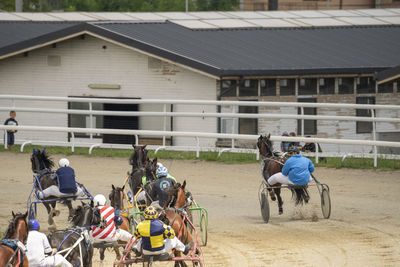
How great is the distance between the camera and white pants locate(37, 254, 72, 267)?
10297 millimetres

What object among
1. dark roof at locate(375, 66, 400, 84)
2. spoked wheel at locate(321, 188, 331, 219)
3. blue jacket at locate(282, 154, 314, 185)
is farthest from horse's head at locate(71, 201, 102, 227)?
dark roof at locate(375, 66, 400, 84)

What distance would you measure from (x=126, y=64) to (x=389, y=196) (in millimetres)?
11442

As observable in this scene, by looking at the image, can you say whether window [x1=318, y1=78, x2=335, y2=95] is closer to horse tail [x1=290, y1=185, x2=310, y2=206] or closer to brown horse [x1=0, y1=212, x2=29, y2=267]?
horse tail [x1=290, y1=185, x2=310, y2=206]

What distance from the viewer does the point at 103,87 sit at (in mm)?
26734

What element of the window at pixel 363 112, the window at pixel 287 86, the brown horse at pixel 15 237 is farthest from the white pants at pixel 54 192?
the window at pixel 287 86

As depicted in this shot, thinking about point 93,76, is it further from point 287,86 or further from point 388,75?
point 388,75

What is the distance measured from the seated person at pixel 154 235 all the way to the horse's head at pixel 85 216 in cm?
96

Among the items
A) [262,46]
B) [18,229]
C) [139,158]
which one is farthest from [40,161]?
[262,46]

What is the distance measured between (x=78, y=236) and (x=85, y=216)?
1.82ft

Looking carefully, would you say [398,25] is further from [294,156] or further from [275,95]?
[294,156]

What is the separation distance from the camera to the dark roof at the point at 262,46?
25.8 m

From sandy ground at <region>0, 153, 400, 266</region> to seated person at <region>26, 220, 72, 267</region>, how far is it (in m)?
2.80

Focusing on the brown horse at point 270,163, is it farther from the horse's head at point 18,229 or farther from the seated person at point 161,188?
the horse's head at point 18,229

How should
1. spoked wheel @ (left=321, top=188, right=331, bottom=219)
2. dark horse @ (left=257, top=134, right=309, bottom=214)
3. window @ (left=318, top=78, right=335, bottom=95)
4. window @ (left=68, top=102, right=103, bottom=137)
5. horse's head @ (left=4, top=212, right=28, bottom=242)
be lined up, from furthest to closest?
window @ (left=318, top=78, right=335, bottom=95), window @ (left=68, top=102, right=103, bottom=137), dark horse @ (left=257, top=134, right=309, bottom=214), spoked wheel @ (left=321, top=188, right=331, bottom=219), horse's head @ (left=4, top=212, right=28, bottom=242)
